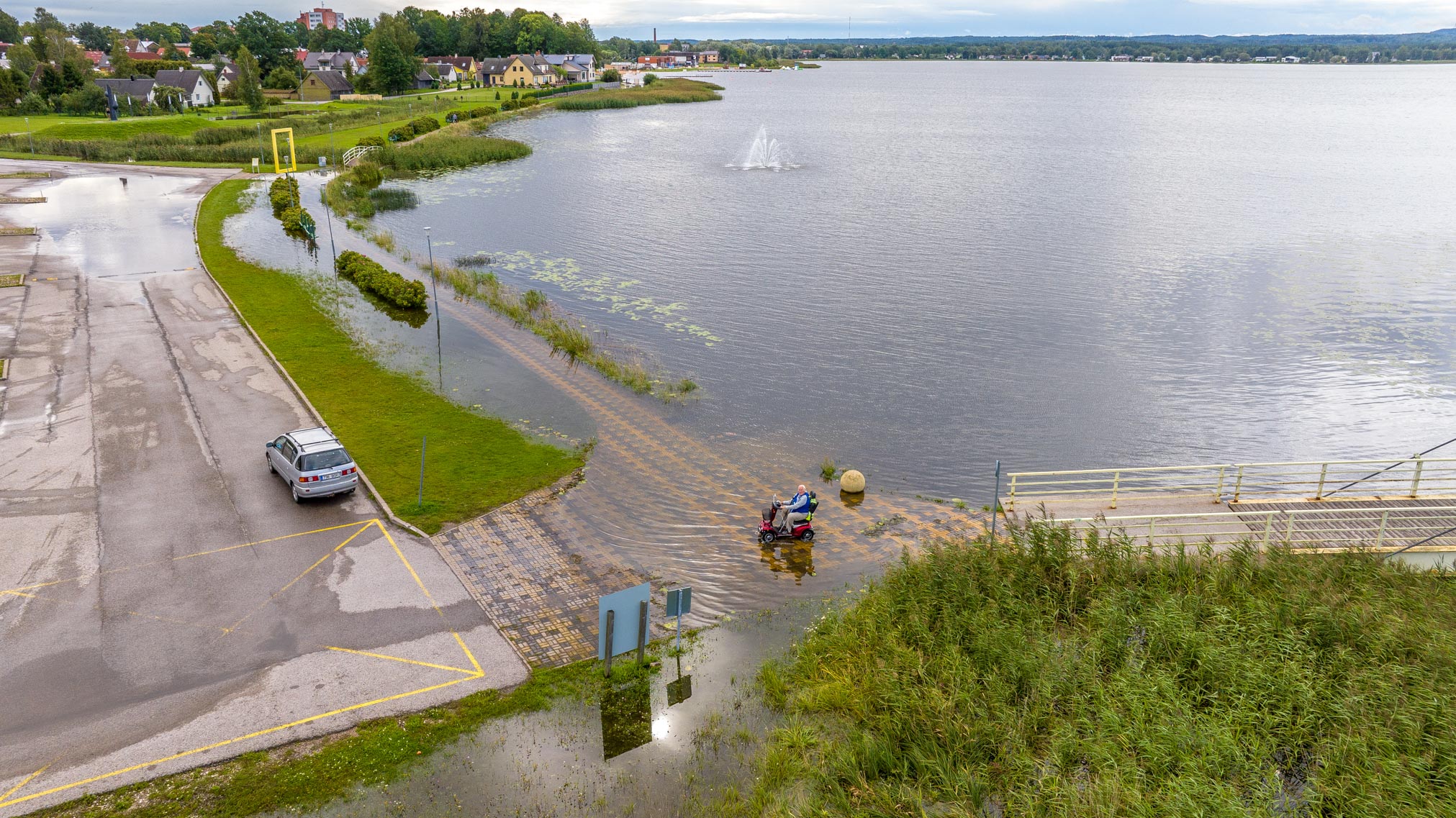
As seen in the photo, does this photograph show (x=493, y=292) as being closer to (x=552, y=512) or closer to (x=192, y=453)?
(x=192, y=453)

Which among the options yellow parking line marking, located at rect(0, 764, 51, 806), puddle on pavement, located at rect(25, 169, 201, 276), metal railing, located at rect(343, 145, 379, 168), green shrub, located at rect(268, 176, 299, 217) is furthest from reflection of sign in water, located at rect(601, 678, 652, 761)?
metal railing, located at rect(343, 145, 379, 168)

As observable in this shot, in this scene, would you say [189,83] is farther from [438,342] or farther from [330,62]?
[438,342]

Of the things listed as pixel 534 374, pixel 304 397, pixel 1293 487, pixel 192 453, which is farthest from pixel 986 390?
pixel 192 453

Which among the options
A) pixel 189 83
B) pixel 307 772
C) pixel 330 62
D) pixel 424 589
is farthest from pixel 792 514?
pixel 330 62

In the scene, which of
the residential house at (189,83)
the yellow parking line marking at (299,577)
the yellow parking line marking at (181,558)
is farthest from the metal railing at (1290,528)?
the residential house at (189,83)

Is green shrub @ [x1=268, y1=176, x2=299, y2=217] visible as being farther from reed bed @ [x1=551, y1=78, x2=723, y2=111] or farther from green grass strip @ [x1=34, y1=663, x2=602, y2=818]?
reed bed @ [x1=551, y1=78, x2=723, y2=111]

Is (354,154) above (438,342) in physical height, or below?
above

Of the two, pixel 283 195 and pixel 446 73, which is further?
pixel 446 73
